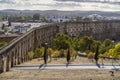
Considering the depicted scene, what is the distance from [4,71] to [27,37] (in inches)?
919

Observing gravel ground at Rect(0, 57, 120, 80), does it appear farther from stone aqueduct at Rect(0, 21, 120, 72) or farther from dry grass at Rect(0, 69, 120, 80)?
stone aqueduct at Rect(0, 21, 120, 72)

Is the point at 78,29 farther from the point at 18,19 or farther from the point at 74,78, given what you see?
the point at 74,78

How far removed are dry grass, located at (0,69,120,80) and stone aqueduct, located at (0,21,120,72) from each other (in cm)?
334

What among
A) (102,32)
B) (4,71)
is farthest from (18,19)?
(4,71)

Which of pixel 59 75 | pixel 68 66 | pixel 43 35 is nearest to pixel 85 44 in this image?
pixel 43 35

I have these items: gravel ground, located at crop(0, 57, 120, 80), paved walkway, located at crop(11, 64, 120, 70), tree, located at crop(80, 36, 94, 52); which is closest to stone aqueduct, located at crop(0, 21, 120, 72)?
paved walkway, located at crop(11, 64, 120, 70)

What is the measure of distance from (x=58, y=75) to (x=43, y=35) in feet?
155

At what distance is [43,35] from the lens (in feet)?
269

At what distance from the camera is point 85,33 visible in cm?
11344

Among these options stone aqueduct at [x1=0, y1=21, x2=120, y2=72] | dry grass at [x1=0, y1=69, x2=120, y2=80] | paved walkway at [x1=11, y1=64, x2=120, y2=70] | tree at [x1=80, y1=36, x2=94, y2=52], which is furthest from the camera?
tree at [x1=80, y1=36, x2=94, y2=52]

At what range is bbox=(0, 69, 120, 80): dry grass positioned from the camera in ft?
109

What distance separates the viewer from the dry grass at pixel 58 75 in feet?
109

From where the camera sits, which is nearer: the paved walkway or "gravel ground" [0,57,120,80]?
"gravel ground" [0,57,120,80]

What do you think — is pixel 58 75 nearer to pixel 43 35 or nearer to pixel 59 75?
pixel 59 75
